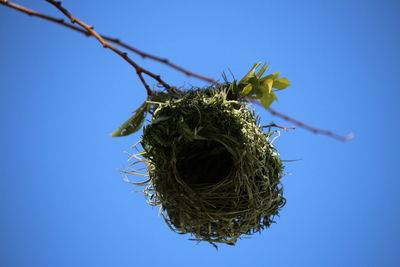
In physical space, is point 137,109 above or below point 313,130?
above

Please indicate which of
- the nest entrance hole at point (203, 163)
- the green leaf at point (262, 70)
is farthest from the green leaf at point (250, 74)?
the nest entrance hole at point (203, 163)

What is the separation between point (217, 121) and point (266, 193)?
26cm

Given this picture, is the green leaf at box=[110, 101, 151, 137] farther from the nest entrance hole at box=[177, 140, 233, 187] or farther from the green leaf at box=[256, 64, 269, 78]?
the green leaf at box=[256, 64, 269, 78]

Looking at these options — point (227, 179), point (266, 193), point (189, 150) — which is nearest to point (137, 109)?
point (189, 150)

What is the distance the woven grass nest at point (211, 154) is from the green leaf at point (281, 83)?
0.10m

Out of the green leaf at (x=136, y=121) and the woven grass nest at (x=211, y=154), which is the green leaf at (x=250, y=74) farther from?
the green leaf at (x=136, y=121)

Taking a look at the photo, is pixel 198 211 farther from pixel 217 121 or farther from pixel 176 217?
pixel 217 121

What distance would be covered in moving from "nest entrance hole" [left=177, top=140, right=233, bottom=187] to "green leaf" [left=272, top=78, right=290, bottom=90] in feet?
0.76

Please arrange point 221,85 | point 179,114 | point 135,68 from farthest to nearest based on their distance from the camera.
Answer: point 221,85 → point 179,114 → point 135,68

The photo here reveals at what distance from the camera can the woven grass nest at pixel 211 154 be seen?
3.84 feet

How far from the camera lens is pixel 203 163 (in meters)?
1.38

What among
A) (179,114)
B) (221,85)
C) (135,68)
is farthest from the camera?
(221,85)

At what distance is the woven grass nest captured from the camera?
117 cm

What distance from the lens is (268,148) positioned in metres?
1.30
